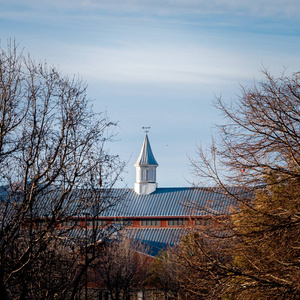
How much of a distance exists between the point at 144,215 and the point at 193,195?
693 cm

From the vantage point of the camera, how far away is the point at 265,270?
12.8 metres

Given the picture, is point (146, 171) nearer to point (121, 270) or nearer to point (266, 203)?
point (121, 270)

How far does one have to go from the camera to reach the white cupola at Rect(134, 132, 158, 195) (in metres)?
70.3

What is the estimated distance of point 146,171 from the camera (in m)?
72.3

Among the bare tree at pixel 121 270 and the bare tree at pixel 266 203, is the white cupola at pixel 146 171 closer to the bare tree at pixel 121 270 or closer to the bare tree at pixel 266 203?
the bare tree at pixel 121 270

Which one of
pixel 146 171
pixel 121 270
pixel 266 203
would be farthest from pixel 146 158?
pixel 266 203

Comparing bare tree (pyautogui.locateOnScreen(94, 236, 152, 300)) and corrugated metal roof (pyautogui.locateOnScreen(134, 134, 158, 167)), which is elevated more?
corrugated metal roof (pyautogui.locateOnScreen(134, 134, 158, 167))

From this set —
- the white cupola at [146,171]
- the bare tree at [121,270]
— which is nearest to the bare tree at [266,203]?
the bare tree at [121,270]

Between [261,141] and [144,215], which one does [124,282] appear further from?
[144,215]

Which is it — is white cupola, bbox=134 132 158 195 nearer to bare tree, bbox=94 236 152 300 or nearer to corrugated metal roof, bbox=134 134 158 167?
corrugated metal roof, bbox=134 134 158 167

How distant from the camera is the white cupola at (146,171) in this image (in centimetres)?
7031

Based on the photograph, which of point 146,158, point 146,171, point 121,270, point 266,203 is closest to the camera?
point 266,203

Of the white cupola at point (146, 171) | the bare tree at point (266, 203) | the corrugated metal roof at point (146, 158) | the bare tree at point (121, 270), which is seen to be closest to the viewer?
the bare tree at point (266, 203)

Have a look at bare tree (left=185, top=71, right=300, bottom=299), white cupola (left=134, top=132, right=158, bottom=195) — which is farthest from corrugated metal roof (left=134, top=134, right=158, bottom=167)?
bare tree (left=185, top=71, right=300, bottom=299)
